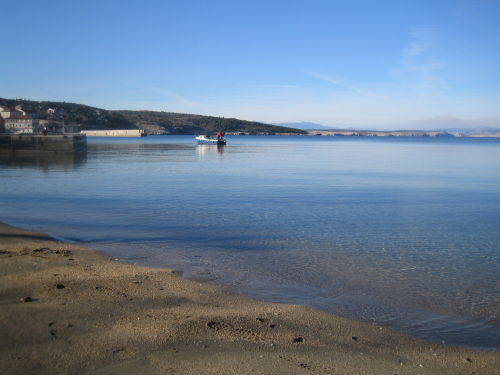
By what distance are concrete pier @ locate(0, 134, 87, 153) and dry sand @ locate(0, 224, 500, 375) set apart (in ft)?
179

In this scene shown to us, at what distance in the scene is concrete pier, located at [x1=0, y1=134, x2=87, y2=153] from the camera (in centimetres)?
5531

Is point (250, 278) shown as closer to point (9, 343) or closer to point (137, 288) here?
point (137, 288)

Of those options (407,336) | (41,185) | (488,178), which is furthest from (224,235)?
(488,178)

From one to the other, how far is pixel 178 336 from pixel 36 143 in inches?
2317

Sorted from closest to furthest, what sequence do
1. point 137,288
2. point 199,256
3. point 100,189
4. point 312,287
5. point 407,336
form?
point 407,336, point 137,288, point 312,287, point 199,256, point 100,189

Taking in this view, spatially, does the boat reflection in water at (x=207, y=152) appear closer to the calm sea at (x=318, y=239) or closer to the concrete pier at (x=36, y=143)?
the concrete pier at (x=36, y=143)

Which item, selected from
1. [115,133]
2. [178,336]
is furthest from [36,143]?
[115,133]

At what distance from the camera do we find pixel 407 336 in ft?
19.5

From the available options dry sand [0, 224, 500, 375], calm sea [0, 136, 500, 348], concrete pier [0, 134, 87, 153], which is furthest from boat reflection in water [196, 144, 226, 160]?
dry sand [0, 224, 500, 375]

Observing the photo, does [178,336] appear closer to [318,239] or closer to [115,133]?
[318,239]

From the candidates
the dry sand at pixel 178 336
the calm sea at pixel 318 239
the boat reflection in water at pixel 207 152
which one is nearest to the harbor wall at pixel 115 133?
the boat reflection in water at pixel 207 152

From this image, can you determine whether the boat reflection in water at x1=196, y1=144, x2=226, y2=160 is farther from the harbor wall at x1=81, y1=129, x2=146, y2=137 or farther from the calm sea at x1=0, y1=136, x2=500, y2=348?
the harbor wall at x1=81, y1=129, x2=146, y2=137

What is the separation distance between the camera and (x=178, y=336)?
17.5 ft

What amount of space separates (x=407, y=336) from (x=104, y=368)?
393 cm
